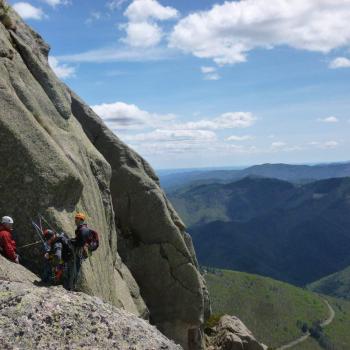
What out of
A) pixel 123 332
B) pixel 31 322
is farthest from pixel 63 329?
pixel 123 332

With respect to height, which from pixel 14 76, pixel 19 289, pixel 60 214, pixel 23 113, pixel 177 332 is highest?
pixel 14 76

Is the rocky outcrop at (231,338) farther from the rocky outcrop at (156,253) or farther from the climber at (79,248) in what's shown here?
the climber at (79,248)

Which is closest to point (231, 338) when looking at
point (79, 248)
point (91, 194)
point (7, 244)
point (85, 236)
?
point (91, 194)

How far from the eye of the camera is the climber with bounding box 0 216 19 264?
2092 cm

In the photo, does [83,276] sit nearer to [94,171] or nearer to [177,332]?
[94,171]

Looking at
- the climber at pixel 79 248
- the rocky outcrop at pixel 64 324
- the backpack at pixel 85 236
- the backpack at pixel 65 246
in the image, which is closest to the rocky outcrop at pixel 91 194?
the climber at pixel 79 248

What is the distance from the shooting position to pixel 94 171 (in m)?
34.4

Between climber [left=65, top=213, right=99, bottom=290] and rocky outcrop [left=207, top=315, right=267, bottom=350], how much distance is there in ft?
93.1

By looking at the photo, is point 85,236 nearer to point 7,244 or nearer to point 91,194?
point 7,244

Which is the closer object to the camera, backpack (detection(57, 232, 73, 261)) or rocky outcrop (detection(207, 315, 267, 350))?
backpack (detection(57, 232, 73, 261))

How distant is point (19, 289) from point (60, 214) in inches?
298

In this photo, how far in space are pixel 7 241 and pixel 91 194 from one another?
927 cm

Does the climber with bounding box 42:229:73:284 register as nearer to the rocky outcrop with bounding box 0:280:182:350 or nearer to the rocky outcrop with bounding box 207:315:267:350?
the rocky outcrop with bounding box 0:280:182:350

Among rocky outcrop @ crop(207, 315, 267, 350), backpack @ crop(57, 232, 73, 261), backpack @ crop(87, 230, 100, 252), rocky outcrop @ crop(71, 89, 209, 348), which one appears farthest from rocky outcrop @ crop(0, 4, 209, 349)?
rocky outcrop @ crop(207, 315, 267, 350)
